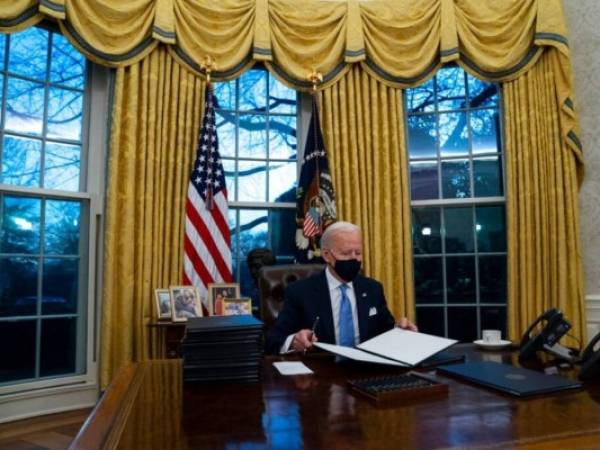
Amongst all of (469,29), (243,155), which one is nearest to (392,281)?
(243,155)

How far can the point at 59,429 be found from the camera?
108 inches

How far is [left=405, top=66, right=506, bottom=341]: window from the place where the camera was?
3.77 metres

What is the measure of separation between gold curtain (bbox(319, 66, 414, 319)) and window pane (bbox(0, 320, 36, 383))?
227cm

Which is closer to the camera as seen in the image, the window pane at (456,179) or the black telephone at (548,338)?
the black telephone at (548,338)

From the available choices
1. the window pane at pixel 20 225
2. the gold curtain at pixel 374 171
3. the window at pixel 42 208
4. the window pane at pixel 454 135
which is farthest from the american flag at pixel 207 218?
the window pane at pixel 454 135

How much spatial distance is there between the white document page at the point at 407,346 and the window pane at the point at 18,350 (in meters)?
2.59

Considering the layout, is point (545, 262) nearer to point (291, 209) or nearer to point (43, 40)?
point (291, 209)

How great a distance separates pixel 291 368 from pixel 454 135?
3185 mm

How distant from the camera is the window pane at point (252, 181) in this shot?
3828mm

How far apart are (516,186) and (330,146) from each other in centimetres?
144

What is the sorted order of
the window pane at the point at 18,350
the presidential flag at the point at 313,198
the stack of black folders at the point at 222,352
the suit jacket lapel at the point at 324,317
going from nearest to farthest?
the stack of black folders at the point at 222,352 → the suit jacket lapel at the point at 324,317 → the window pane at the point at 18,350 → the presidential flag at the point at 313,198

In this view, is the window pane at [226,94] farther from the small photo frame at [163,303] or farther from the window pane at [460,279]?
the window pane at [460,279]

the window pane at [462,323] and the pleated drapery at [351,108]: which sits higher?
the pleated drapery at [351,108]

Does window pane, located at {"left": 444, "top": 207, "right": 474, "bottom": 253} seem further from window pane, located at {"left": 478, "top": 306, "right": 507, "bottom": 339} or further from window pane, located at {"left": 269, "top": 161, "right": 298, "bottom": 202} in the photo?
window pane, located at {"left": 269, "top": 161, "right": 298, "bottom": 202}
